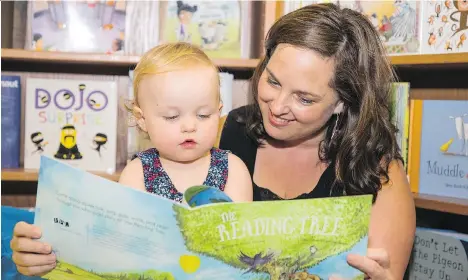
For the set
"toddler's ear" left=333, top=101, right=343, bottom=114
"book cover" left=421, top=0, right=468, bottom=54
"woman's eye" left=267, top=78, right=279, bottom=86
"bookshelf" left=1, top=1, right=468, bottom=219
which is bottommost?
"toddler's ear" left=333, top=101, right=343, bottom=114

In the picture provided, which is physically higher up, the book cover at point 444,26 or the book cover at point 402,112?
the book cover at point 444,26

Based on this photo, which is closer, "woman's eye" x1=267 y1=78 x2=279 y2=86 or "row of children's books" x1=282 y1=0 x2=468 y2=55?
"woman's eye" x1=267 y1=78 x2=279 y2=86

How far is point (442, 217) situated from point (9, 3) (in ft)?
5.88

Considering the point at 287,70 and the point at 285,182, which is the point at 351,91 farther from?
the point at 285,182

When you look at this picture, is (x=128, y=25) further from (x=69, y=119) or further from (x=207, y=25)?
(x=69, y=119)

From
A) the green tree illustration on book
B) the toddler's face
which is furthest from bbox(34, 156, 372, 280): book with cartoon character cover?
the toddler's face

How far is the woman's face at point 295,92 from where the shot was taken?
4.43ft

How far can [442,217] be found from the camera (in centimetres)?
214

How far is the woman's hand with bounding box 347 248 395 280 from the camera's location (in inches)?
41.3

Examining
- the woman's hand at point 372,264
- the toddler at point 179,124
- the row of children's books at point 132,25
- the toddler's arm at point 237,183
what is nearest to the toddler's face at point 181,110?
the toddler at point 179,124

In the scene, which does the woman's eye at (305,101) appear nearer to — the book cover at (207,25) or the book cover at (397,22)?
the book cover at (397,22)

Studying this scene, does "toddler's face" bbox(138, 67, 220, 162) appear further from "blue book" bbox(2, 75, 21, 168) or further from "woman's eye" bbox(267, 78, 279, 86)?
"blue book" bbox(2, 75, 21, 168)

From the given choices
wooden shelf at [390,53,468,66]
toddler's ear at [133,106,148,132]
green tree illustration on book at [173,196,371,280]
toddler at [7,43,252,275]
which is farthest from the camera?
wooden shelf at [390,53,468,66]

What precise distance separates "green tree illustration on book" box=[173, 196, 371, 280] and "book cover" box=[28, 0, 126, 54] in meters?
1.43
